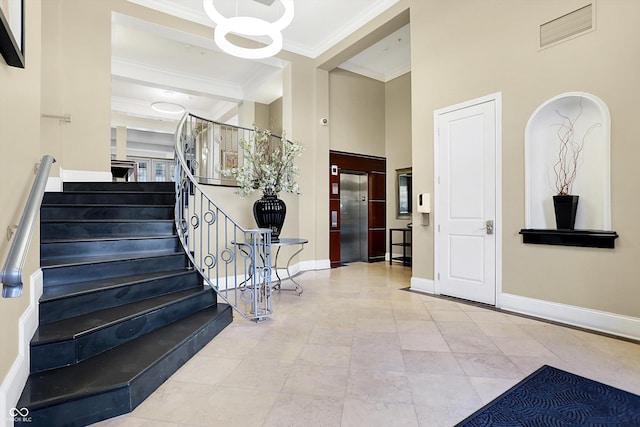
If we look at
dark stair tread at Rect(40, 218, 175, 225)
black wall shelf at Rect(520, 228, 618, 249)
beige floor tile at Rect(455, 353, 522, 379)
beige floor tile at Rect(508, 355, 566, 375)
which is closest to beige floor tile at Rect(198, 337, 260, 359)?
dark stair tread at Rect(40, 218, 175, 225)

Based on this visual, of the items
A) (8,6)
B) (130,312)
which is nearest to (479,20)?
(8,6)

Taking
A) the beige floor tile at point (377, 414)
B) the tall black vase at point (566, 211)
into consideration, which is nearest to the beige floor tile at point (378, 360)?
the beige floor tile at point (377, 414)

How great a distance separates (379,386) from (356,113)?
20.9 feet

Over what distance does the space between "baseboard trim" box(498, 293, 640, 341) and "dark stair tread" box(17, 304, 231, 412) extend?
3501 millimetres

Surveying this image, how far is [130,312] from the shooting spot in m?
2.45

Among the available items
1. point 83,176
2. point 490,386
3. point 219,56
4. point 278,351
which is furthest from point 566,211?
point 219,56

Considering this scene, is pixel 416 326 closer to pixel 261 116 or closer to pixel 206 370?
pixel 206 370

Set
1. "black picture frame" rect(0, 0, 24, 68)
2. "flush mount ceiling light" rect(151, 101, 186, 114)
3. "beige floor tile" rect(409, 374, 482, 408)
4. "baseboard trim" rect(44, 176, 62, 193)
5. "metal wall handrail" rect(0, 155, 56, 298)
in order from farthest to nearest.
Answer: "flush mount ceiling light" rect(151, 101, 186, 114)
"baseboard trim" rect(44, 176, 62, 193)
"beige floor tile" rect(409, 374, 482, 408)
"black picture frame" rect(0, 0, 24, 68)
"metal wall handrail" rect(0, 155, 56, 298)

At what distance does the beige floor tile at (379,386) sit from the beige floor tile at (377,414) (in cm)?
6

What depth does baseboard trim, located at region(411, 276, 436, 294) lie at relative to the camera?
464 cm

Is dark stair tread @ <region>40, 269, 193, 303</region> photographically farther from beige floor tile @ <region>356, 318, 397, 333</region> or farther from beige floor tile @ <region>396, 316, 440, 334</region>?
beige floor tile @ <region>396, 316, 440, 334</region>

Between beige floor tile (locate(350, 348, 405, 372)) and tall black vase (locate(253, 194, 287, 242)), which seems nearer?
beige floor tile (locate(350, 348, 405, 372))

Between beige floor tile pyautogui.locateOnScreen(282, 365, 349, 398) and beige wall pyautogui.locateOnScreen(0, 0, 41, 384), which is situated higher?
beige wall pyautogui.locateOnScreen(0, 0, 41, 384)

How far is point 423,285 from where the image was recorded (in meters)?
4.76
